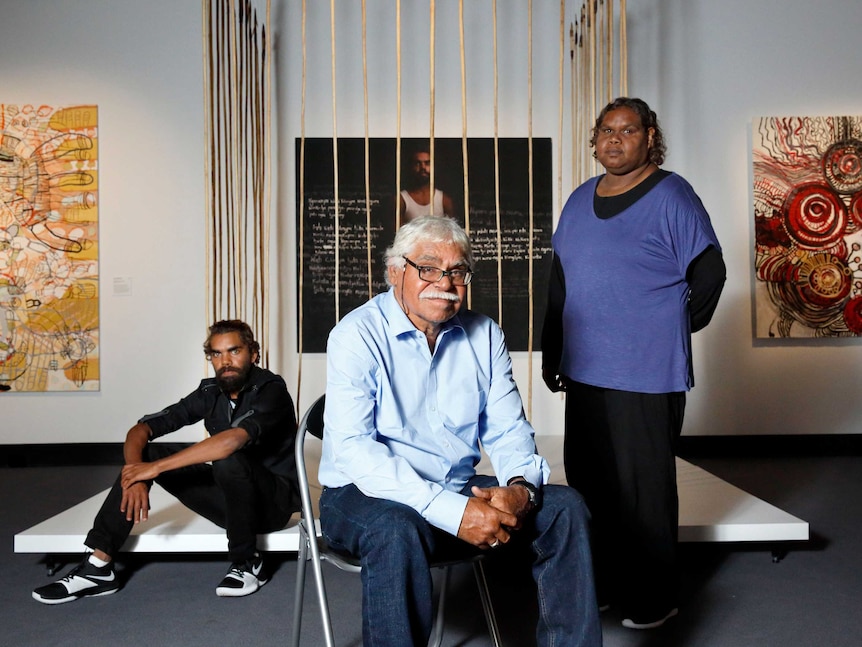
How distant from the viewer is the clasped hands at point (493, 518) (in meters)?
1.71

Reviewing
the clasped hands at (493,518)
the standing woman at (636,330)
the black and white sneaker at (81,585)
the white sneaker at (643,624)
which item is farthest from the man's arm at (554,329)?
Answer: the black and white sneaker at (81,585)

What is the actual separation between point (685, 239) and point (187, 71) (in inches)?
153

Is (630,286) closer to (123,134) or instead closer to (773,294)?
(773,294)

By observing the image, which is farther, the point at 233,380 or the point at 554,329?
the point at 233,380

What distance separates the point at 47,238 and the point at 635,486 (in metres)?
4.22

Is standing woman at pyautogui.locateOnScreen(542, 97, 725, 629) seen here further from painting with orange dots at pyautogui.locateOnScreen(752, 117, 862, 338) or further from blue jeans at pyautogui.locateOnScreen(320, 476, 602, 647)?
painting with orange dots at pyautogui.locateOnScreen(752, 117, 862, 338)

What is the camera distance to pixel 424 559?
166cm

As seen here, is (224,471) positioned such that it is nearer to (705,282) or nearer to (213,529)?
(213,529)

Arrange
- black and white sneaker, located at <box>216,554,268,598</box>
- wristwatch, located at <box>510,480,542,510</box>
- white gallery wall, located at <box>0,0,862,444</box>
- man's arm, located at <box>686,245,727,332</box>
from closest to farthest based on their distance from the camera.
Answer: wristwatch, located at <box>510,480,542,510</box> → man's arm, located at <box>686,245,727,332</box> → black and white sneaker, located at <box>216,554,268,598</box> → white gallery wall, located at <box>0,0,862,444</box>

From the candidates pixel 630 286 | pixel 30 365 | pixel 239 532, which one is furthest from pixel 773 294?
pixel 30 365

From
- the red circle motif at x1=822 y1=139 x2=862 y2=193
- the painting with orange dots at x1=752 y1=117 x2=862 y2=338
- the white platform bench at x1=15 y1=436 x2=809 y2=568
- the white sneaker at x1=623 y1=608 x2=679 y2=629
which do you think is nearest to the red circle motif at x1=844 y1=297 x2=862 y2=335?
the painting with orange dots at x1=752 y1=117 x2=862 y2=338

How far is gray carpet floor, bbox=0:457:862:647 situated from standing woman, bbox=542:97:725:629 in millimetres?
276

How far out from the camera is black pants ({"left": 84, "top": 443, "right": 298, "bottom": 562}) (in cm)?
270

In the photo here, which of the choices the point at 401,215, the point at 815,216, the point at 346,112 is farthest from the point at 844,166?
the point at 346,112
